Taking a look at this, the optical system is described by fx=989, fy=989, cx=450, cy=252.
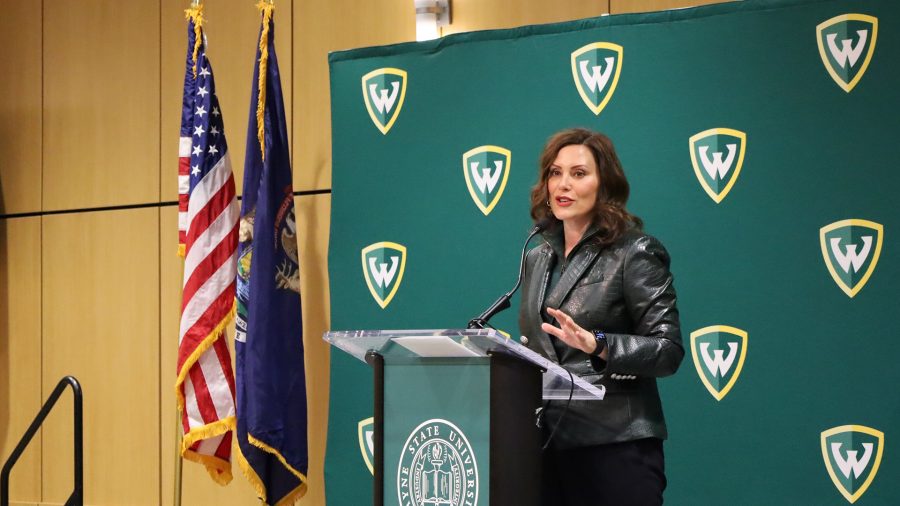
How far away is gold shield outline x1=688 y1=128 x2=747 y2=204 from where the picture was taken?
3502 mm

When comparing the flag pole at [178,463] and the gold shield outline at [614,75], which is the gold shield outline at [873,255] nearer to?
the gold shield outline at [614,75]

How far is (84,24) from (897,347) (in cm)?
418

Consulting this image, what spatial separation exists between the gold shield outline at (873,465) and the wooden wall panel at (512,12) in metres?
1.83

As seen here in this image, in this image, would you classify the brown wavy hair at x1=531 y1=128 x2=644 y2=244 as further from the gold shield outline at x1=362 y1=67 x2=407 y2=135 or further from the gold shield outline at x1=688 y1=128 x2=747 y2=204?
the gold shield outline at x1=362 y1=67 x2=407 y2=135

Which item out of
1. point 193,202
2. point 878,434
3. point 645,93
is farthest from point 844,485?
point 193,202

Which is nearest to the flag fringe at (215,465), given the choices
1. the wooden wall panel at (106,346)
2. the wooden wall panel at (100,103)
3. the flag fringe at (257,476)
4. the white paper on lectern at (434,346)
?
the flag fringe at (257,476)

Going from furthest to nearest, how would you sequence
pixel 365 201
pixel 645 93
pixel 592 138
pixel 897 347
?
pixel 365 201 → pixel 645 93 → pixel 897 347 → pixel 592 138

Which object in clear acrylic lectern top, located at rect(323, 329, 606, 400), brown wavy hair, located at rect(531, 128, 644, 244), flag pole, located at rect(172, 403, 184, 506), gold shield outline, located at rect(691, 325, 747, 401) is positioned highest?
brown wavy hair, located at rect(531, 128, 644, 244)

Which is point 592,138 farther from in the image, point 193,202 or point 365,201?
point 193,202

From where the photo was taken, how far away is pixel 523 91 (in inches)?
151

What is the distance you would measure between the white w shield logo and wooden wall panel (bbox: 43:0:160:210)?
1.47 metres

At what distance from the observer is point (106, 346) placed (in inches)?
198

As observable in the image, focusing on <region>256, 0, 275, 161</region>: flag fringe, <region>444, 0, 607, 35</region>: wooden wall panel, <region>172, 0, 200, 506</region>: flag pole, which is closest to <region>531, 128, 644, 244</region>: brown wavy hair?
<region>444, 0, 607, 35</region>: wooden wall panel

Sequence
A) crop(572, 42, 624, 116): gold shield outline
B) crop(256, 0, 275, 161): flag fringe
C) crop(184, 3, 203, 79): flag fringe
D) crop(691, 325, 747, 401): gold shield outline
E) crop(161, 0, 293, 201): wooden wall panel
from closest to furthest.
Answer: crop(691, 325, 747, 401): gold shield outline → crop(572, 42, 624, 116): gold shield outline → crop(256, 0, 275, 161): flag fringe → crop(184, 3, 203, 79): flag fringe → crop(161, 0, 293, 201): wooden wall panel
